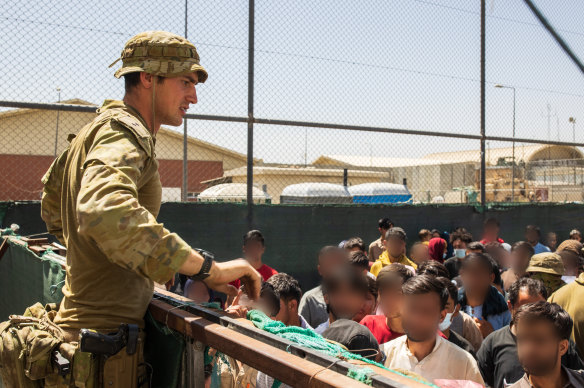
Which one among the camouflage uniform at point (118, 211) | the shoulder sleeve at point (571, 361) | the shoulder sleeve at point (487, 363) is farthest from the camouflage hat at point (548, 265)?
the camouflage uniform at point (118, 211)

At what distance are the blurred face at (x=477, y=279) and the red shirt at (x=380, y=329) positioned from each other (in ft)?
3.83

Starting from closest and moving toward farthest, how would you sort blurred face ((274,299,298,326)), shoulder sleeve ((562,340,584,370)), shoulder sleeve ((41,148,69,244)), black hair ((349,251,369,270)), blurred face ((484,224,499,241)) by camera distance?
shoulder sleeve ((41,148,69,244)) → shoulder sleeve ((562,340,584,370)) → blurred face ((274,299,298,326)) → black hair ((349,251,369,270)) → blurred face ((484,224,499,241))

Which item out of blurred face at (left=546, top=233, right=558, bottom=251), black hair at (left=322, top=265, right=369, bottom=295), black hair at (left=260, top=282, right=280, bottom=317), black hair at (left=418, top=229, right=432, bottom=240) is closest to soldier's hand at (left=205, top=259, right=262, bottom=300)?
black hair at (left=260, top=282, right=280, bottom=317)

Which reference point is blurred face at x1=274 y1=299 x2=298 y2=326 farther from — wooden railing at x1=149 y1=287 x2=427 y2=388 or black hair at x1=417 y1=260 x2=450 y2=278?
wooden railing at x1=149 y1=287 x2=427 y2=388

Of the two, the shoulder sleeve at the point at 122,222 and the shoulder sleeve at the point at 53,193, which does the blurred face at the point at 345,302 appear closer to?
the shoulder sleeve at the point at 53,193

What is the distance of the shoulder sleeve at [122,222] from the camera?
55.4 inches

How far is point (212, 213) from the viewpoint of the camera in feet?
18.6

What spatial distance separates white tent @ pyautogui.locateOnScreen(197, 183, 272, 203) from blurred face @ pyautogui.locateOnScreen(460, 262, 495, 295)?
8.21 feet

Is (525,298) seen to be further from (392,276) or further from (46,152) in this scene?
(46,152)

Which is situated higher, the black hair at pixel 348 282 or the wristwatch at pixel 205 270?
the wristwatch at pixel 205 270

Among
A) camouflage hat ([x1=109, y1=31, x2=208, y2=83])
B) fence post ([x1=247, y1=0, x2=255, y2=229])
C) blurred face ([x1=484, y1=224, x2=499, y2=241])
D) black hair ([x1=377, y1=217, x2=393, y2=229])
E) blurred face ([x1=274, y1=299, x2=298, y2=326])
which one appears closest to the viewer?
camouflage hat ([x1=109, y1=31, x2=208, y2=83])

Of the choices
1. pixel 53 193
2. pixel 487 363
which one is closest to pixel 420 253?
pixel 487 363

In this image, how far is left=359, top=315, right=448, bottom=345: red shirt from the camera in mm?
3513

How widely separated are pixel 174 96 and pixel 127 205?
2.21 feet
